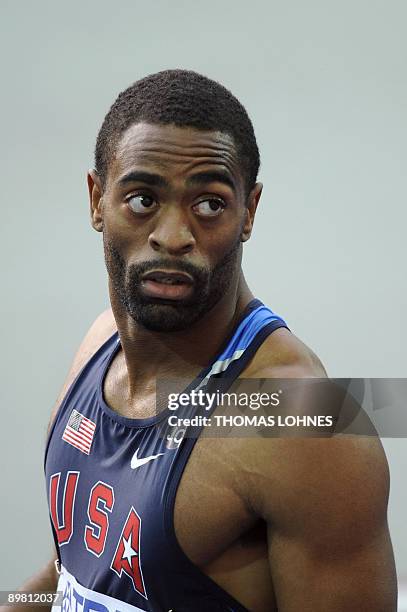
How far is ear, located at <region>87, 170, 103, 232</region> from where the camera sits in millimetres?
1121

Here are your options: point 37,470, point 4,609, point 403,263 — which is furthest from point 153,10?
point 4,609

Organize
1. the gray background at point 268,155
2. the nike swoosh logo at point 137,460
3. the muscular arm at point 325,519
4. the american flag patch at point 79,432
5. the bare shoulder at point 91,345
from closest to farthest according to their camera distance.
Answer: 1. the muscular arm at point 325,519
2. the nike swoosh logo at point 137,460
3. the american flag patch at point 79,432
4. the bare shoulder at point 91,345
5. the gray background at point 268,155

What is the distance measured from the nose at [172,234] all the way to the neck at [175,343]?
Result: 0.39ft

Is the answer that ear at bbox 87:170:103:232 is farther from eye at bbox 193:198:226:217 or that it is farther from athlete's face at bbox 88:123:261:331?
eye at bbox 193:198:226:217

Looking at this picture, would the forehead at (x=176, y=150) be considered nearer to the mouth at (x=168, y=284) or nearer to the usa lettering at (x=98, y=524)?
the mouth at (x=168, y=284)

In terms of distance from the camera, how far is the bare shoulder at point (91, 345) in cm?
132

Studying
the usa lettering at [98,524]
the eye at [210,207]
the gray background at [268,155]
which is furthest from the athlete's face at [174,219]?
the gray background at [268,155]

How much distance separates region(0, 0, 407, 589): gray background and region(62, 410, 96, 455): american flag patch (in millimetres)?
1017

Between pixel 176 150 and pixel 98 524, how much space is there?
0.45 m

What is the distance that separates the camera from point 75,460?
1.19 meters

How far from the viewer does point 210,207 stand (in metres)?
1.01

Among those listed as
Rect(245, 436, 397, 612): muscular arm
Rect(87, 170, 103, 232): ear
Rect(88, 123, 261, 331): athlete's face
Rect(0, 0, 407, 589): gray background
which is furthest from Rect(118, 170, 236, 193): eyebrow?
Rect(0, 0, 407, 589): gray background

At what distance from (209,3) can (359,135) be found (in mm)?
450

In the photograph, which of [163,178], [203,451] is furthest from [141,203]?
[203,451]
